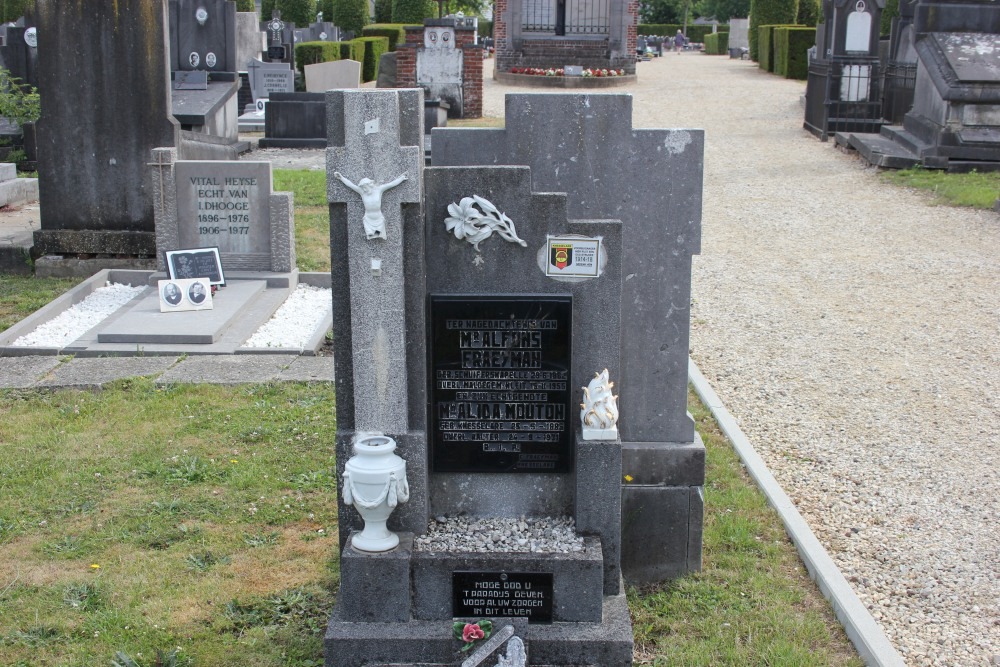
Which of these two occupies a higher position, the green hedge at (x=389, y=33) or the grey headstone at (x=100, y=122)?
Answer: the green hedge at (x=389, y=33)

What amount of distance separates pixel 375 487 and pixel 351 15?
122ft

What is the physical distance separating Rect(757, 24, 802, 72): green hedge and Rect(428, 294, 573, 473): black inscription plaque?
32428mm

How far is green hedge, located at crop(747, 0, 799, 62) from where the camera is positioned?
38.0 m

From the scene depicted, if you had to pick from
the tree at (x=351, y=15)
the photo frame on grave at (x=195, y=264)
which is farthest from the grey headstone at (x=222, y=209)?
the tree at (x=351, y=15)

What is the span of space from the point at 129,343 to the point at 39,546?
352cm

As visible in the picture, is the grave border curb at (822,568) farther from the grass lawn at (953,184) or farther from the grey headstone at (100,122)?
the grass lawn at (953,184)

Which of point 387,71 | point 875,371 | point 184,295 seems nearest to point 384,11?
point 387,71

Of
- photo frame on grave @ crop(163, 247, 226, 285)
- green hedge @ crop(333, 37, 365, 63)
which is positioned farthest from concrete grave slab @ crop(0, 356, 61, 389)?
green hedge @ crop(333, 37, 365, 63)

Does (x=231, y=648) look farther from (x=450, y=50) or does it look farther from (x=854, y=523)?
(x=450, y=50)

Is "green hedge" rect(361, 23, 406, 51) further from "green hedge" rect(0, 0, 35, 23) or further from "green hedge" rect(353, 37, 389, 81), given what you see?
"green hedge" rect(0, 0, 35, 23)

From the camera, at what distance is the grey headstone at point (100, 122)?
1076 cm

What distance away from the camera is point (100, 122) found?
1098cm

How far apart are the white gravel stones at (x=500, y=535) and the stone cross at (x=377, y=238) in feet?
1.66

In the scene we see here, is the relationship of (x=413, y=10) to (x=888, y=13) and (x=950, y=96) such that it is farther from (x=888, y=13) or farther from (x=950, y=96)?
(x=950, y=96)
